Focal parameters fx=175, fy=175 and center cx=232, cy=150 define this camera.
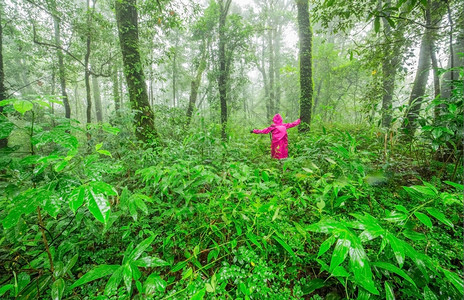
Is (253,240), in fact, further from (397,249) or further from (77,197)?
(77,197)

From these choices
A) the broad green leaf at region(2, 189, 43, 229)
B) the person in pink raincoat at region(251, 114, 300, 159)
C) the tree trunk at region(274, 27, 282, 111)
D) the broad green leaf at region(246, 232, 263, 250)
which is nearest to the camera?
the broad green leaf at region(2, 189, 43, 229)

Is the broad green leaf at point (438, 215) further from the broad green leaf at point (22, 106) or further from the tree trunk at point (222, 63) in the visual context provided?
the tree trunk at point (222, 63)

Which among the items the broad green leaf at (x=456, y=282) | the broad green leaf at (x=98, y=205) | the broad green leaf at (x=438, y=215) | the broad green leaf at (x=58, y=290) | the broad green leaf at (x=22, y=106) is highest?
the broad green leaf at (x=22, y=106)

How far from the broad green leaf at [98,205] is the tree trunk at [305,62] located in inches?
215

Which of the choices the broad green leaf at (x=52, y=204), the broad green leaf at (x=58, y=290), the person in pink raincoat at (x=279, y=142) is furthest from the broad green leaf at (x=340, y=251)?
the person in pink raincoat at (x=279, y=142)

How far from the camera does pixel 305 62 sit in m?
5.64

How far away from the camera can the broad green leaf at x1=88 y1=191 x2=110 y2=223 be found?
2.64ft

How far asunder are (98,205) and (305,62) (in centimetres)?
646

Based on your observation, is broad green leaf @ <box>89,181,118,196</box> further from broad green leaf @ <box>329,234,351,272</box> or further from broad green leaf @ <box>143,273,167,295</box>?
broad green leaf @ <box>329,234,351,272</box>

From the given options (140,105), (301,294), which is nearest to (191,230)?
(301,294)

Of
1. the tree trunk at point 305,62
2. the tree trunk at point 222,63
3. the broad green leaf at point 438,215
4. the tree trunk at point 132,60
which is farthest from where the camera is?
the tree trunk at point 222,63

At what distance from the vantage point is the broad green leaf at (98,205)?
805 mm

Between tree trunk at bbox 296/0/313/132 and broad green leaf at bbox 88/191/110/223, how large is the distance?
5470 millimetres

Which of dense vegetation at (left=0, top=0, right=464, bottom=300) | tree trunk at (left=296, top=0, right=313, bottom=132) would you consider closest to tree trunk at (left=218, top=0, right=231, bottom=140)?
tree trunk at (left=296, top=0, right=313, bottom=132)
